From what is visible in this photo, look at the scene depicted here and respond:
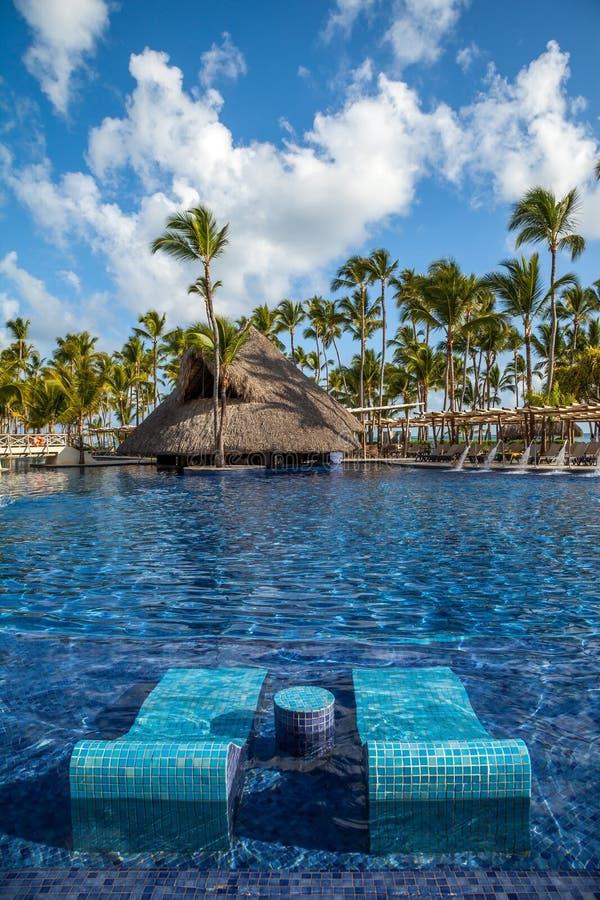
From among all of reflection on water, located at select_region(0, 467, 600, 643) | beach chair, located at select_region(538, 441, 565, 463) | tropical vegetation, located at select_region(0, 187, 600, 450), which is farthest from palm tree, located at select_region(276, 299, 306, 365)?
reflection on water, located at select_region(0, 467, 600, 643)

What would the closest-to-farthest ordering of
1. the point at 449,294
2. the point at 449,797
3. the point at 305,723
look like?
the point at 449,797 < the point at 305,723 < the point at 449,294

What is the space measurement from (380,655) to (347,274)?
33.3m

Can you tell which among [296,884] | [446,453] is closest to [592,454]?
[446,453]

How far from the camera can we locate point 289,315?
44375 millimetres

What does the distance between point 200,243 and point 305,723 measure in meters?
23.0

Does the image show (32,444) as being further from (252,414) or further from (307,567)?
(307,567)

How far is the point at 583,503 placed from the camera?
38.9 feet

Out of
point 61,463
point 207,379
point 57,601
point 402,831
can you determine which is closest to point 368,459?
point 207,379

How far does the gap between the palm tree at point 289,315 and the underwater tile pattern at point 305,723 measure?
4247cm

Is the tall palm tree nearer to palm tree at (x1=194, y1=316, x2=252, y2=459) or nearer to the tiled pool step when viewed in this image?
palm tree at (x1=194, y1=316, x2=252, y2=459)

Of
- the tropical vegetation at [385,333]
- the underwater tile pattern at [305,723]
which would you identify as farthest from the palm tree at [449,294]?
the underwater tile pattern at [305,723]

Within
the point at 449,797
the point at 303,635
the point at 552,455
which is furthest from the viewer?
the point at 552,455

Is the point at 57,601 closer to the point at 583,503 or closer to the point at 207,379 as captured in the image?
the point at 583,503

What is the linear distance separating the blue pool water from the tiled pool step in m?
0.09
